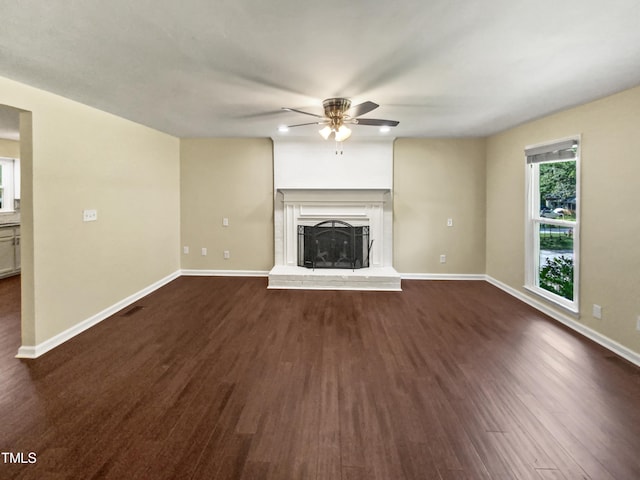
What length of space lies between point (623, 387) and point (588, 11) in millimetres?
2519

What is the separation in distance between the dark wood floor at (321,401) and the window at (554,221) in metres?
0.61

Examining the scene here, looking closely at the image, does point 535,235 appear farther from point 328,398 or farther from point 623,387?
point 328,398

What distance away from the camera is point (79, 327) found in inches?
136

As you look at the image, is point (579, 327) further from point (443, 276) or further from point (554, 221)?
point (443, 276)

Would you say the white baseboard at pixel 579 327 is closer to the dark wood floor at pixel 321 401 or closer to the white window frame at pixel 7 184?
the dark wood floor at pixel 321 401

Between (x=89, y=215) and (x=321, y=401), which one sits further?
(x=89, y=215)

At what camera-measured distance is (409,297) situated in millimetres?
4746

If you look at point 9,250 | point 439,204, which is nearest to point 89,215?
point 9,250

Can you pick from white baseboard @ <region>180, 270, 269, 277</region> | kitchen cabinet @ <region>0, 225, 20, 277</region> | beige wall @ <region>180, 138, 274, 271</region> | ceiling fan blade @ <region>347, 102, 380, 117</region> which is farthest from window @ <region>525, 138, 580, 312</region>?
kitchen cabinet @ <region>0, 225, 20, 277</region>

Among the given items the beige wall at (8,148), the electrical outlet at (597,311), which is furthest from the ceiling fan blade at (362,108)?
the beige wall at (8,148)

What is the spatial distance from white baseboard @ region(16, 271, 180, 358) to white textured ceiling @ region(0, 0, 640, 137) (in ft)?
7.37

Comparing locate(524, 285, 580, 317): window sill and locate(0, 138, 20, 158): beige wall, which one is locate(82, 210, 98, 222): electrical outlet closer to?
locate(0, 138, 20, 158): beige wall

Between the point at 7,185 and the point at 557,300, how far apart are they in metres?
8.77

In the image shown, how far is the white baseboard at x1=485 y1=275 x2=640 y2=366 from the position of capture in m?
2.93
